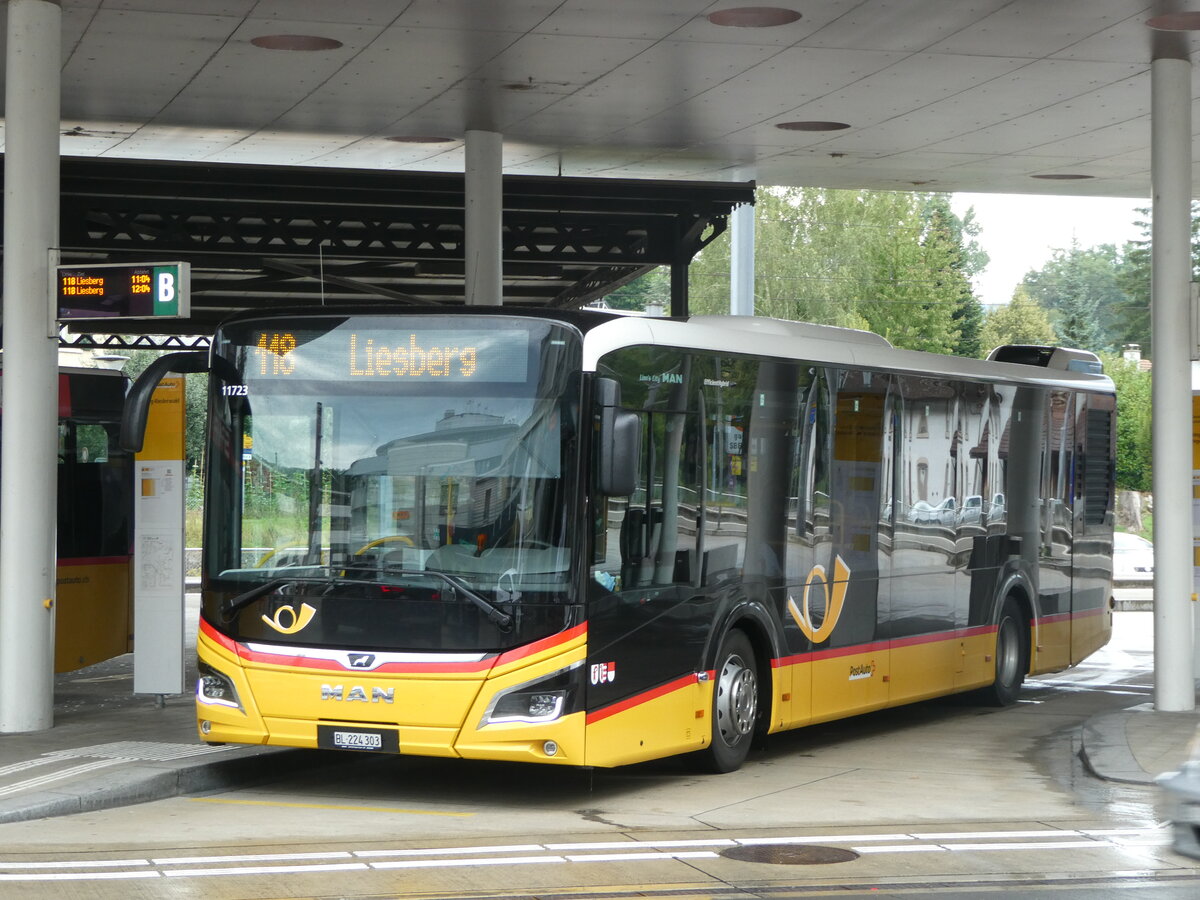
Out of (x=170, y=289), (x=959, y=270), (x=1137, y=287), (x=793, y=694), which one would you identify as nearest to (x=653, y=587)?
(x=793, y=694)

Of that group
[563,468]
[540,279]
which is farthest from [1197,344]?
[540,279]

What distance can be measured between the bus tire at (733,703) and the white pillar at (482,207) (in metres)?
8.19

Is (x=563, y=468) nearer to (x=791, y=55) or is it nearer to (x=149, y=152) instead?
(x=791, y=55)

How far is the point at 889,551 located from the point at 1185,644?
9.50ft

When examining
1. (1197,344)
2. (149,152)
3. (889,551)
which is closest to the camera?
(889,551)

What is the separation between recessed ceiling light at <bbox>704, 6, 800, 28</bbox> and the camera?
14.2 m

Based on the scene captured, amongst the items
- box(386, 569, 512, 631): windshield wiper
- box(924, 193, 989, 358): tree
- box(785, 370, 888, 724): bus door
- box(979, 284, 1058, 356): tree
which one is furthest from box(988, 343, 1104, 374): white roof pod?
box(979, 284, 1058, 356): tree

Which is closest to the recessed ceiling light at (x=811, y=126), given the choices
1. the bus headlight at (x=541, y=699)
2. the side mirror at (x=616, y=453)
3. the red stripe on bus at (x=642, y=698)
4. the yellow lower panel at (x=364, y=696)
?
the red stripe on bus at (x=642, y=698)

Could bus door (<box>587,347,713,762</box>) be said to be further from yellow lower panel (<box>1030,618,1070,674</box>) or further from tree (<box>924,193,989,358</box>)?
tree (<box>924,193,989,358</box>)

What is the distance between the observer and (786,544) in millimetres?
12289

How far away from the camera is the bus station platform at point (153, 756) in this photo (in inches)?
398

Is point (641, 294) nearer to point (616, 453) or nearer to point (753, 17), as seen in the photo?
point (753, 17)

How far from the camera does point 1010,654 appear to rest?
1634cm

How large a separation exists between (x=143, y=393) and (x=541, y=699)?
326 centimetres
